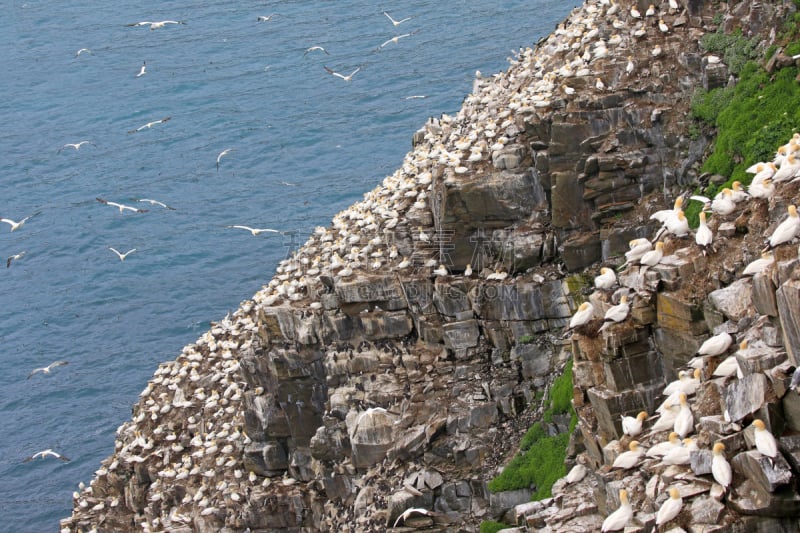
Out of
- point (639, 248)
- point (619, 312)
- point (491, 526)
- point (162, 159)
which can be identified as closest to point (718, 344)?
point (619, 312)

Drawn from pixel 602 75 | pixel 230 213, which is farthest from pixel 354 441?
pixel 230 213

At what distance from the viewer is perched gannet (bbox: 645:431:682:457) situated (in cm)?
2278

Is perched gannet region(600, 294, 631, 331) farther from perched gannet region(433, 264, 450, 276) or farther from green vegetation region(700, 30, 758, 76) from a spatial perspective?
green vegetation region(700, 30, 758, 76)

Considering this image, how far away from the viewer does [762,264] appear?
915 inches

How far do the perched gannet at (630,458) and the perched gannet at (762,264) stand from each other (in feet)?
12.7

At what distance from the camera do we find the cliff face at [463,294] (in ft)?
125

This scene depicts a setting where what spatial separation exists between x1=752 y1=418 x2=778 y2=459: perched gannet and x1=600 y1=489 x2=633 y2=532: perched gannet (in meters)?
2.79

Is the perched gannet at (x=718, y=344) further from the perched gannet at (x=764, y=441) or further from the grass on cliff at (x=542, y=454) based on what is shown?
the grass on cliff at (x=542, y=454)

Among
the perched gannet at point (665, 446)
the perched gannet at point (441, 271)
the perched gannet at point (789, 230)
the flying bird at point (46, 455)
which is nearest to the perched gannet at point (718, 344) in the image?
the perched gannet at point (665, 446)

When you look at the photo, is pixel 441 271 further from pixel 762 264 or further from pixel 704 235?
pixel 762 264

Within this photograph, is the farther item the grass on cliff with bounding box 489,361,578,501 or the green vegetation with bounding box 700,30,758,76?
the green vegetation with bounding box 700,30,758,76

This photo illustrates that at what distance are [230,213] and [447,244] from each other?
40.8m

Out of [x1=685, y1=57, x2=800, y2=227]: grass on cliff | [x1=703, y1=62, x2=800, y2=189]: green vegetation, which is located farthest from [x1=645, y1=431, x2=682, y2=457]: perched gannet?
[x1=703, y1=62, x2=800, y2=189]: green vegetation

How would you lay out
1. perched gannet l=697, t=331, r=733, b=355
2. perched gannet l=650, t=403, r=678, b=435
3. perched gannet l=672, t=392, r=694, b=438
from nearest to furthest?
perched gannet l=672, t=392, r=694, b=438, perched gannet l=697, t=331, r=733, b=355, perched gannet l=650, t=403, r=678, b=435
